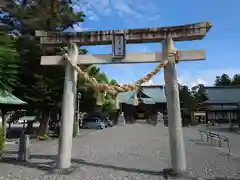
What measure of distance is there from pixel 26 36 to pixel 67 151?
13190 millimetres

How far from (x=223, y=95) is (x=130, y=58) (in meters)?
44.6

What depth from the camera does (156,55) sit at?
8.16 metres

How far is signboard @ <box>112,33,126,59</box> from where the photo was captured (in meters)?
8.14

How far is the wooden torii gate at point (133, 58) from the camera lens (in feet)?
25.0

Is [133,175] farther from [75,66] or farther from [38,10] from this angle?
[38,10]

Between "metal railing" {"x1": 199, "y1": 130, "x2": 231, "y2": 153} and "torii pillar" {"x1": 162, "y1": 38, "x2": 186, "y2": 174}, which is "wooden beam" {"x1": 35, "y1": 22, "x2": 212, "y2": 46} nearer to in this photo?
"torii pillar" {"x1": 162, "y1": 38, "x2": 186, "y2": 174}

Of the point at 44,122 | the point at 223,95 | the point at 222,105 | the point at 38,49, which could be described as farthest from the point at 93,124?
the point at 223,95

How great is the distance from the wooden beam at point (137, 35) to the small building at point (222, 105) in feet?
119

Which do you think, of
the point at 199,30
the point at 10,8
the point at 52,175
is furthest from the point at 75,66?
the point at 10,8

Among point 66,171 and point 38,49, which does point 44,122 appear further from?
point 66,171

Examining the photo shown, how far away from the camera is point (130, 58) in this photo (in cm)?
820

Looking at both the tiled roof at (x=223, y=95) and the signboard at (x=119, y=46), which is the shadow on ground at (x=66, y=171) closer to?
the signboard at (x=119, y=46)

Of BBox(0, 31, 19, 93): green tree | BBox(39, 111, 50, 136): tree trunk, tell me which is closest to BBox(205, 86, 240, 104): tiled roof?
BBox(39, 111, 50, 136): tree trunk

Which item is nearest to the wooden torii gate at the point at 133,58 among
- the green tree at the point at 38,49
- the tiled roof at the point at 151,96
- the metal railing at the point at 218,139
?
the metal railing at the point at 218,139
